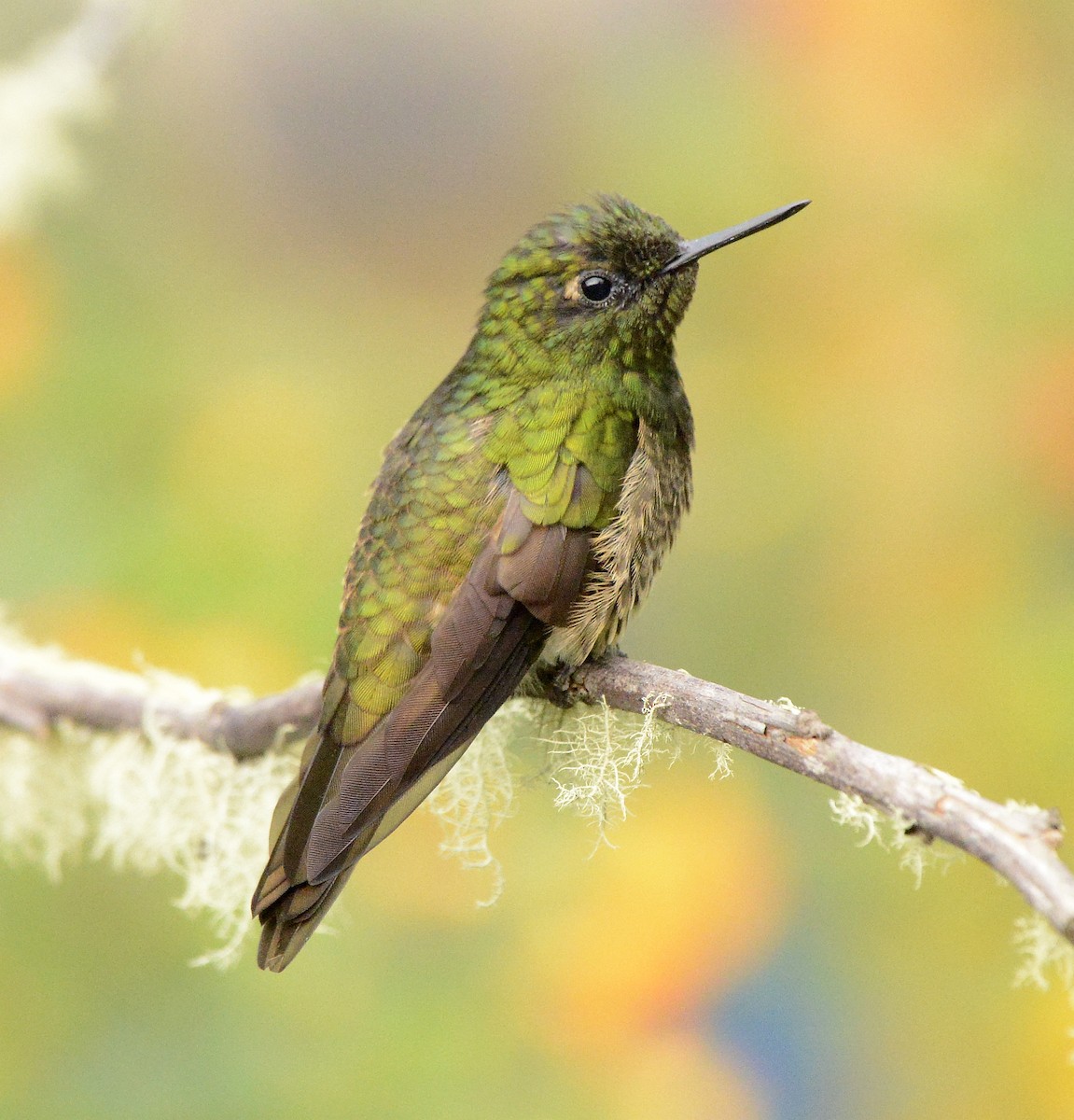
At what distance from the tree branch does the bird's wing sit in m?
0.13

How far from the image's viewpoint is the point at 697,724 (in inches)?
45.8

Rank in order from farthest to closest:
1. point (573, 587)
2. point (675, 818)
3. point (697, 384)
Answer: point (697, 384) < point (675, 818) < point (573, 587)

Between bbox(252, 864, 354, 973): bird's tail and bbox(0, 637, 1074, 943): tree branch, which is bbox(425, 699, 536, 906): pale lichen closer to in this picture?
bbox(0, 637, 1074, 943): tree branch

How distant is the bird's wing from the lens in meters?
1.33

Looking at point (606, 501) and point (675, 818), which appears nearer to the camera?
point (606, 501)

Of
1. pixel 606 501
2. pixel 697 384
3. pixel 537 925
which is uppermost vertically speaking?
pixel 697 384

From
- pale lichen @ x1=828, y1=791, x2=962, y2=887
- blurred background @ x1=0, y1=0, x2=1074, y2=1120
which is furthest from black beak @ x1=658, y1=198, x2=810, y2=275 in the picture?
blurred background @ x1=0, y1=0, x2=1074, y2=1120

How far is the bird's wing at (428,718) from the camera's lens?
4.37ft

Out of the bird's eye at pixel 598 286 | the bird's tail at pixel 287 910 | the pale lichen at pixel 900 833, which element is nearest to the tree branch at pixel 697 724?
the pale lichen at pixel 900 833

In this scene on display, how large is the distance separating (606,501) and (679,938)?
1.53 meters

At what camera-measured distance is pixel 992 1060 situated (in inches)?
101

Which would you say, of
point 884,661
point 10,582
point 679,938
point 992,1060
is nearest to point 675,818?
point 679,938

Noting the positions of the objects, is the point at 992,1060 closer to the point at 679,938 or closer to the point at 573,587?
the point at 679,938

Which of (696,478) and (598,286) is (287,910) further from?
(696,478)
